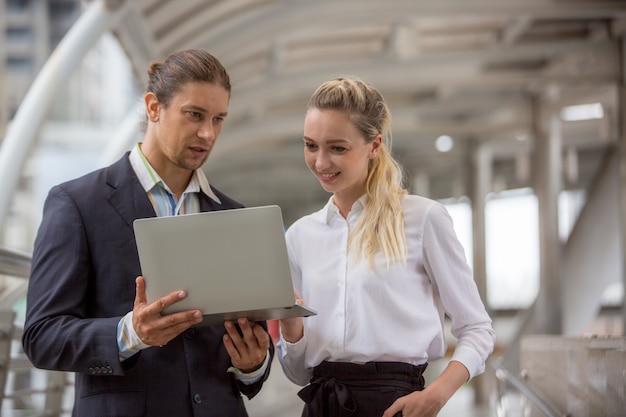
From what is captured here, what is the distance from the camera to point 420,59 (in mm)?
12961

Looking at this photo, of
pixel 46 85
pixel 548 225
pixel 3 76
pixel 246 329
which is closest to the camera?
pixel 246 329

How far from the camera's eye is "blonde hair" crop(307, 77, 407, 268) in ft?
9.03

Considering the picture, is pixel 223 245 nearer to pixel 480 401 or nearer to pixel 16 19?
pixel 480 401

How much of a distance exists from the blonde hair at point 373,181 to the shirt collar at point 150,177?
Answer: 0.41m

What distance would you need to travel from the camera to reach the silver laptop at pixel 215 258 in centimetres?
238

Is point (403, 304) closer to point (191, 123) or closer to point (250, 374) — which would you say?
point (250, 374)

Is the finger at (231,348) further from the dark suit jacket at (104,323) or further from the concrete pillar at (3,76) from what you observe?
the concrete pillar at (3,76)

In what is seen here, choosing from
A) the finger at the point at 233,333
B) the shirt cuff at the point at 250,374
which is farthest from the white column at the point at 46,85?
the finger at the point at 233,333

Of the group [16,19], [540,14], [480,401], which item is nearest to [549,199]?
[480,401]

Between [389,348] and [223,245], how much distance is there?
62 centimetres

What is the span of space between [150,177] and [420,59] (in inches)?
415

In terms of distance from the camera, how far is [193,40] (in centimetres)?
1083

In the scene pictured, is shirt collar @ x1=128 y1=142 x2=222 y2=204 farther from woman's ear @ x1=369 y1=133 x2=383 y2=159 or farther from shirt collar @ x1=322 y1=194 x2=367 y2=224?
woman's ear @ x1=369 y1=133 x2=383 y2=159

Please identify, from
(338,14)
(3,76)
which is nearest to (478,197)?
(338,14)
